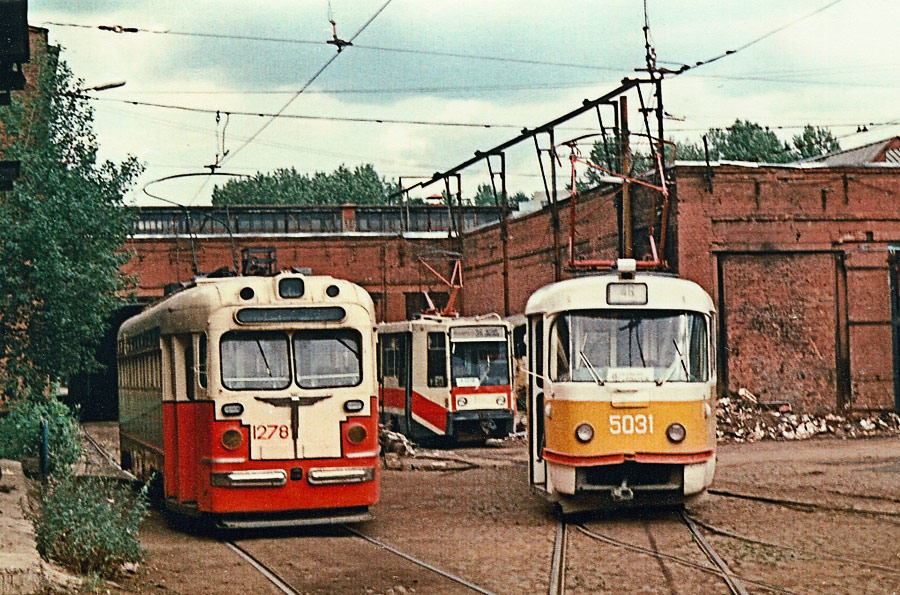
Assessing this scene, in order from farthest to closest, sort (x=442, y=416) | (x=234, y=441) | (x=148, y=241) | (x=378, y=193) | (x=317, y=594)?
1. (x=378, y=193)
2. (x=148, y=241)
3. (x=442, y=416)
4. (x=234, y=441)
5. (x=317, y=594)

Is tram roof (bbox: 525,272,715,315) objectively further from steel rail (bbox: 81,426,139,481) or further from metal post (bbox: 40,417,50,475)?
steel rail (bbox: 81,426,139,481)

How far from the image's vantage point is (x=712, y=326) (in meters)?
13.8

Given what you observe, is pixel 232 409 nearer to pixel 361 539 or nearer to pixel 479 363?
pixel 361 539

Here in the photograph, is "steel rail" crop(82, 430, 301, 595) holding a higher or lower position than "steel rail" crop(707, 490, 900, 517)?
higher

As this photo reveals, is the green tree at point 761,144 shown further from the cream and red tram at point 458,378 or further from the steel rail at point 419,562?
the steel rail at point 419,562

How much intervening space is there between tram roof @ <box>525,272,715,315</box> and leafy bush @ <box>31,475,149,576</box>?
4832 millimetres

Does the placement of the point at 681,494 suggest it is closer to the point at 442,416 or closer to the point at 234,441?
the point at 234,441

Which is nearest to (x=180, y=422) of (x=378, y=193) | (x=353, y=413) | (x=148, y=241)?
(x=353, y=413)

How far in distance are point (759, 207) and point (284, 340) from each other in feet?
59.3

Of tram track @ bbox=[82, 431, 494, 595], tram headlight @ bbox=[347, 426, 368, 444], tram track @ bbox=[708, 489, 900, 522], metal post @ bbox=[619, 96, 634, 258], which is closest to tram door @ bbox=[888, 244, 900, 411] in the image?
metal post @ bbox=[619, 96, 634, 258]

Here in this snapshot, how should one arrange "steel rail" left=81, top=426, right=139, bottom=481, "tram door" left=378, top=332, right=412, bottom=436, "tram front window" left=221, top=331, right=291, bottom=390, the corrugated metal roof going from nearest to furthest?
"tram front window" left=221, top=331, right=291, bottom=390
"steel rail" left=81, top=426, right=139, bottom=481
"tram door" left=378, top=332, right=412, bottom=436
the corrugated metal roof

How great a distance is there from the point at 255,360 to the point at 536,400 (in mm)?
3195

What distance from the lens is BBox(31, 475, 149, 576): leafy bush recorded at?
11.0 metres

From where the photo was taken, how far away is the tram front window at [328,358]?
44.1 feet
